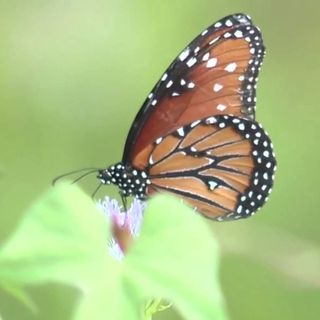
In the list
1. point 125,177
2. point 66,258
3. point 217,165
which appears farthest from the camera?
point 217,165

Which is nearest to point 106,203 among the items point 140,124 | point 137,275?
point 137,275

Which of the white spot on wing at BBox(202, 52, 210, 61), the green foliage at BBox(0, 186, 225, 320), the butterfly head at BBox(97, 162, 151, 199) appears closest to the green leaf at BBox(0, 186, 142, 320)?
the green foliage at BBox(0, 186, 225, 320)

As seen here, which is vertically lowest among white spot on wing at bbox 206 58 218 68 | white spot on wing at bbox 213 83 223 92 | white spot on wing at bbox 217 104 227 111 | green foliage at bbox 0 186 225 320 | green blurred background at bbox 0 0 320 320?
green blurred background at bbox 0 0 320 320

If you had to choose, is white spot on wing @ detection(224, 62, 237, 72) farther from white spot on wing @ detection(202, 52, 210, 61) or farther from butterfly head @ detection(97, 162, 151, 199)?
butterfly head @ detection(97, 162, 151, 199)

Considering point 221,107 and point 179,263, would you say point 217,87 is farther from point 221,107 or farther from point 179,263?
point 179,263

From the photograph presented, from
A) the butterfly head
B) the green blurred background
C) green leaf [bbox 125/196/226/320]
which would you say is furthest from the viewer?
the green blurred background

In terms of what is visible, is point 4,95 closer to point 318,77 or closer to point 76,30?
point 76,30

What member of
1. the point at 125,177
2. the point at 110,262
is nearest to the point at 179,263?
the point at 110,262
